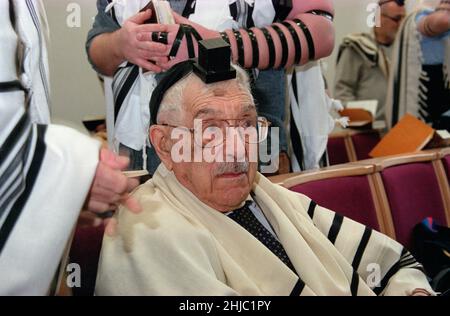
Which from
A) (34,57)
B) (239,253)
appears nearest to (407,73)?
(239,253)

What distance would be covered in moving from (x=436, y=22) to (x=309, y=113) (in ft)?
2.56

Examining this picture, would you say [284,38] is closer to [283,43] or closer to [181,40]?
[283,43]

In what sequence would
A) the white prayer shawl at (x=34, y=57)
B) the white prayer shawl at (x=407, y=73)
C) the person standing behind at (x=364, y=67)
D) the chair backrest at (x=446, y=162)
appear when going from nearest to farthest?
1. the white prayer shawl at (x=34, y=57)
2. the chair backrest at (x=446, y=162)
3. the white prayer shawl at (x=407, y=73)
4. the person standing behind at (x=364, y=67)

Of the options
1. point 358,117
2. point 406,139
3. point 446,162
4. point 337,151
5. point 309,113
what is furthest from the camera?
point 358,117

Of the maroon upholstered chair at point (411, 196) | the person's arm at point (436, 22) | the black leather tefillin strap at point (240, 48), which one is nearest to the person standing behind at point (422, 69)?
the person's arm at point (436, 22)

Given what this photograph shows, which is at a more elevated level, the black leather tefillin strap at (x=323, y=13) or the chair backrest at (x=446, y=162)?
the black leather tefillin strap at (x=323, y=13)

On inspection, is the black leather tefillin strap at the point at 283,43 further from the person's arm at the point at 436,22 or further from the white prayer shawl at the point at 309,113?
the person's arm at the point at 436,22

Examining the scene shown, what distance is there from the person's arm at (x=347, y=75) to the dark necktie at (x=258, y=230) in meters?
2.27

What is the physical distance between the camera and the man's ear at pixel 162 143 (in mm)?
1286

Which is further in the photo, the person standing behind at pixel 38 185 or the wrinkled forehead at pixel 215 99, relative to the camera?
the wrinkled forehead at pixel 215 99

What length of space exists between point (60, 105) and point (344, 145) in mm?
1545

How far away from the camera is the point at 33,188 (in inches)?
36.8

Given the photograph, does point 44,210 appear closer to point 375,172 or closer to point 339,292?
point 339,292

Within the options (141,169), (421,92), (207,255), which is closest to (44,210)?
(207,255)
